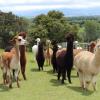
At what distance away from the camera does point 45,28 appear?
32.1m

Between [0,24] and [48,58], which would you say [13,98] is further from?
[0,24]

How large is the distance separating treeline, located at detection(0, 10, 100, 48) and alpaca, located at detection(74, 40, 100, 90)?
1801 cm

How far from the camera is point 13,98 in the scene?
32.1ft

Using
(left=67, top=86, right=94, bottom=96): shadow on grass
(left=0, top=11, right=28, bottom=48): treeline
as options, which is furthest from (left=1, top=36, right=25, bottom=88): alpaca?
(left=0, top=11, right=28, bottom=48): treeline

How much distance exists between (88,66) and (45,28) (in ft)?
71.0

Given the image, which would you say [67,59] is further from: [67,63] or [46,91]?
[46,91]

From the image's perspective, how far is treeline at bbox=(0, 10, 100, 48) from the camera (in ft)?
101

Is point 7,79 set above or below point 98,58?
below

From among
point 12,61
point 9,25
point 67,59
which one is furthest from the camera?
point 9,25

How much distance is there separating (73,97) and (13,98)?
4.92 ft

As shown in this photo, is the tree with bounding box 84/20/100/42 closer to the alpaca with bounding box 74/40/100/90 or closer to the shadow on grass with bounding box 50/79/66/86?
the shadow on grass with bounding box 50/79/66/86

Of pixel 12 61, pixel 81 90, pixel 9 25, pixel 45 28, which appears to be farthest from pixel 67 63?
pixel 9 25

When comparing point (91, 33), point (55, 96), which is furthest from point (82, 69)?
point (91, 33)

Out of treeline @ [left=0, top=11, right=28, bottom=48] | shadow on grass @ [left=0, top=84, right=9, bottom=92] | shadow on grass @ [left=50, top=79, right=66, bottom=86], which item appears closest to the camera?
shadow on grass @ [left=0, top=84, right=9, bottom=92]
